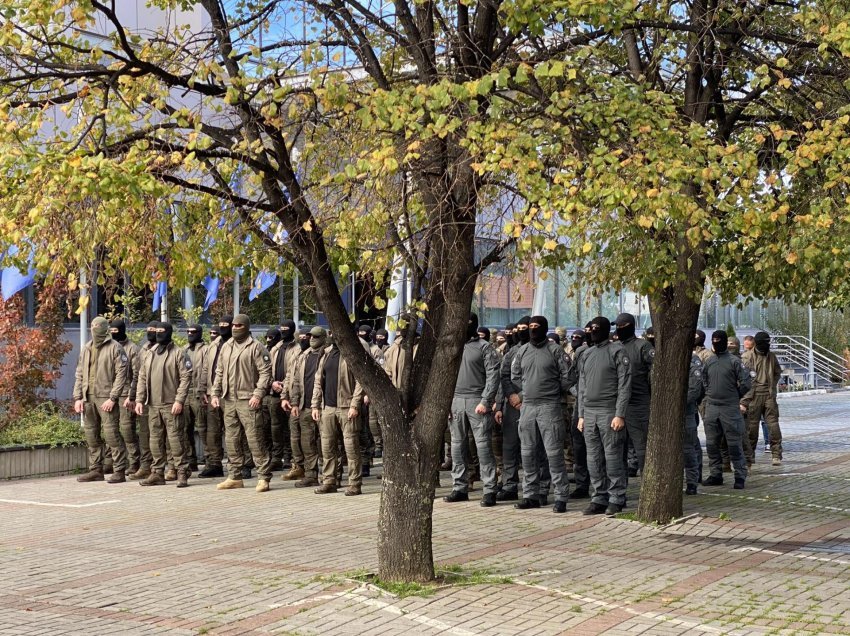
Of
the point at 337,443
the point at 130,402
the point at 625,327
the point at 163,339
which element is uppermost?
the point at 163,339

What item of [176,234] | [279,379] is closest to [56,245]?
[176,234]

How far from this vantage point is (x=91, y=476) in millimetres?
16219

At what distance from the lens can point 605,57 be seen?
458 inches

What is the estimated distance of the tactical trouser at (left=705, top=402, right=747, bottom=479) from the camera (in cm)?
1490

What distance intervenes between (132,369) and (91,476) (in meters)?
1.59

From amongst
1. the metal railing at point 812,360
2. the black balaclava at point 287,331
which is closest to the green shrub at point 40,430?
the black balaclava at point 287,331

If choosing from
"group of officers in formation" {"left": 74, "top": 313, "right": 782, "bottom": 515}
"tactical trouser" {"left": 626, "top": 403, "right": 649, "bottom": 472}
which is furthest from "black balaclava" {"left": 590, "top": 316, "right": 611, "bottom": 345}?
"tactical trouser" {"left": 626, "top": 403, "right": 649, "bottom": 472}

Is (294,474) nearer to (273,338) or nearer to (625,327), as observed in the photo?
(273,338)

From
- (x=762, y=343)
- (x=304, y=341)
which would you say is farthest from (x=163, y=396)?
(x=762, y=343)

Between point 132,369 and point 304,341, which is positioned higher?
point 304,341

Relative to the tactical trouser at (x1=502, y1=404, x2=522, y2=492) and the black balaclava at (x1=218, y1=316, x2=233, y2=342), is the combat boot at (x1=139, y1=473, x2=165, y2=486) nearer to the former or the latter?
the black balaclava at (x1=218, y1=316, x2=233, y2=342)

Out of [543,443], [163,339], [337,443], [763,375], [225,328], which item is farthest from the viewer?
[763,375]

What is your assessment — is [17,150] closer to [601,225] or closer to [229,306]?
[601,225]

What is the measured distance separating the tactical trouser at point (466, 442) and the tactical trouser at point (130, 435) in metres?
4.77
